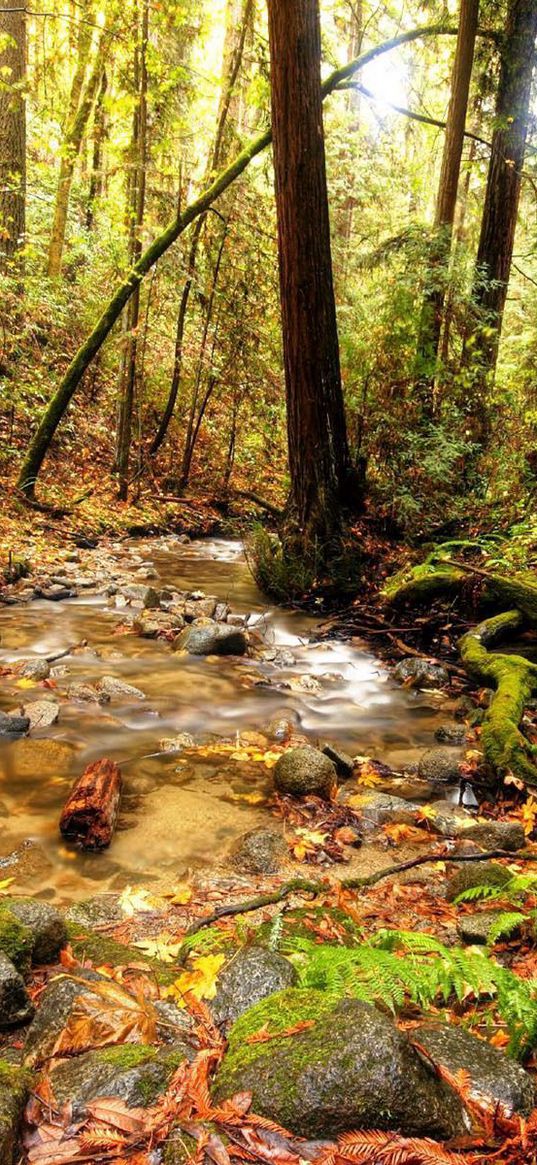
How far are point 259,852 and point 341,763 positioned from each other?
125cm

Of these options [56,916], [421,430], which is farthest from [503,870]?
[421,430]

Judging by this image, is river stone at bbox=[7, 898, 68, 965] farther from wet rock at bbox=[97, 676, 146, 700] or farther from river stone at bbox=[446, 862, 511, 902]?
wet rock at bbox=[97, 676, 146, 700]

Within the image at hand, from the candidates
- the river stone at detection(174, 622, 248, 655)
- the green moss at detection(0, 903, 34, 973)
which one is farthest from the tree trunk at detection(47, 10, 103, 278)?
the green moss at detection(0, 903, 34, 973)

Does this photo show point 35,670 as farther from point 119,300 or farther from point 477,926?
point 119,300

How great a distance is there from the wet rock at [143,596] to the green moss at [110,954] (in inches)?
244

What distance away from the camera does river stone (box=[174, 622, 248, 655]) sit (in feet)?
23.3

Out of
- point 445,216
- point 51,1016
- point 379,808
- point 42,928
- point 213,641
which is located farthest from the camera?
point 445,216

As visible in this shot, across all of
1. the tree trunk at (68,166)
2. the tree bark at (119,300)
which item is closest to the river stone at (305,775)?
the tree bark at (119,300)

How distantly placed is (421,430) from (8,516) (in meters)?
6.69

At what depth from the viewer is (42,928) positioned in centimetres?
232

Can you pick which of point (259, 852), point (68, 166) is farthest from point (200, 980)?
point (68, 166)

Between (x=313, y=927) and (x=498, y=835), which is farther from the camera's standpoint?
(x=498, y=835)

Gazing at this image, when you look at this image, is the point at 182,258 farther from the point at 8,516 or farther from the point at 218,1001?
the point at 218,1001

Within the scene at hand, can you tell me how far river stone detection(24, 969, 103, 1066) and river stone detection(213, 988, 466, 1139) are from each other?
52cm
